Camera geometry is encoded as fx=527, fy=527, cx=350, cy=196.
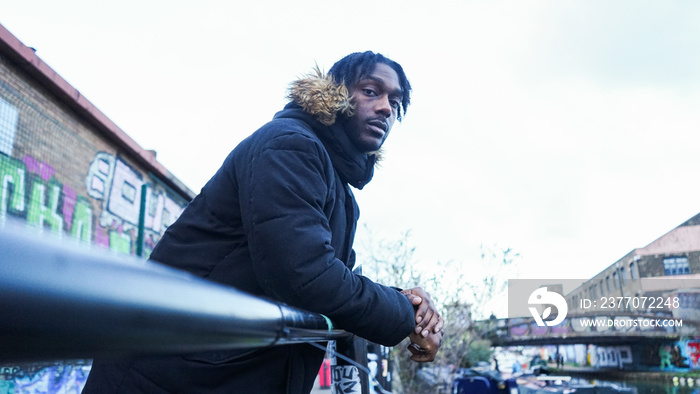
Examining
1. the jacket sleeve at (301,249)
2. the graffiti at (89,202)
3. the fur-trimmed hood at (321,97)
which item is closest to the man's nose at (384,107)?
the fur-trimmed hood at (321,97)

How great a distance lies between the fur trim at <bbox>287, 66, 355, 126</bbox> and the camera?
5.99 feet

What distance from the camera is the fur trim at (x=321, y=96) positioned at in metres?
1.83

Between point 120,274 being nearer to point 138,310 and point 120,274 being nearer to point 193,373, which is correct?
point 138,310

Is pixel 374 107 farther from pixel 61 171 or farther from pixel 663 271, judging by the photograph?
pixel 663 271

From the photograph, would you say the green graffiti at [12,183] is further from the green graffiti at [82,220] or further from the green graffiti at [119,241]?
the green graffiti at [119,241]

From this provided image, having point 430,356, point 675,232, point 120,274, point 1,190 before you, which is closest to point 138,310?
point 120,274

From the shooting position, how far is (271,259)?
131 cm

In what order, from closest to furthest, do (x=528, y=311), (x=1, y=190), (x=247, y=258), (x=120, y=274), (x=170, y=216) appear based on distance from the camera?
(x=120, y=274) → (x=247, y=258) → (x=1, y=190) → (x=170, y=216) → (x=528, y=311)

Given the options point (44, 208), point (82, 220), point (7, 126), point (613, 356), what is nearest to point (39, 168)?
point (44, 208)

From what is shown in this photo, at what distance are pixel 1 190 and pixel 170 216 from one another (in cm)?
489

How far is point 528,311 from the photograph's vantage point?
44.3 metres

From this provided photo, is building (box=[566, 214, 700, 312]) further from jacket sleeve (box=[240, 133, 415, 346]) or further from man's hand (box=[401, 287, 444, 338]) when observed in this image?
jacket sleeve (box=[240, 133, 415, 346])

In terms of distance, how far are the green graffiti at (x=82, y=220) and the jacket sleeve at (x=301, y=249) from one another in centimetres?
605

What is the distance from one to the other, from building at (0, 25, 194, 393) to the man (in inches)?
125
